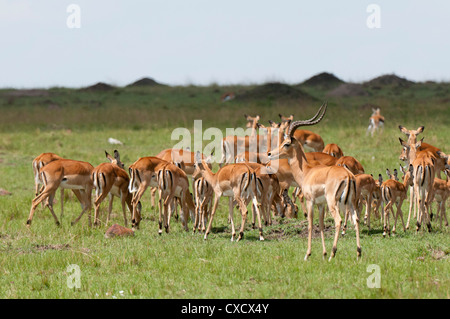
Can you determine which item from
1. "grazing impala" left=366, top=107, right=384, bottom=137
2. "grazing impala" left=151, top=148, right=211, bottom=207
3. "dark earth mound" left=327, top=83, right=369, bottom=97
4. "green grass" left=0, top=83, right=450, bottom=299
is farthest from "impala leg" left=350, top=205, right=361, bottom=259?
"dark earth mound" left=327, top=83, right=369, bottom=97

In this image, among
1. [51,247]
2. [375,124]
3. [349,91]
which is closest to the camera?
[51,247]

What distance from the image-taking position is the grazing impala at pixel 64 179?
1163 cm

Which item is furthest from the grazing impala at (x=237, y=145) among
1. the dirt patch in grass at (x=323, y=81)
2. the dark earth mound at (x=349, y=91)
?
the dirt patch in grass at (x=323, y=81)

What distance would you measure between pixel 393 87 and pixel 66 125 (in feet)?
76.6

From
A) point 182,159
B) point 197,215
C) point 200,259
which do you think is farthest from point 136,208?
point 200,259

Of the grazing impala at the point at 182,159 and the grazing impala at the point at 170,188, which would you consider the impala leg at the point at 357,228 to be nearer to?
the grazing impala at the point at 170,188

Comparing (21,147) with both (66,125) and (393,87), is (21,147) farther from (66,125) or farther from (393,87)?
(393,87)

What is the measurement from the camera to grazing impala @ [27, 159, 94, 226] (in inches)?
458

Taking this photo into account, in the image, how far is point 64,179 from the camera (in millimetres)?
11836

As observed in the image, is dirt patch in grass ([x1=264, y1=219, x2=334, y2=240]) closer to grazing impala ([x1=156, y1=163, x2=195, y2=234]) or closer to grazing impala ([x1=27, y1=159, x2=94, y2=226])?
grazing impala ([x1=156, y1=163, x2=195, y2=234])

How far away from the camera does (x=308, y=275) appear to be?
23.4ft

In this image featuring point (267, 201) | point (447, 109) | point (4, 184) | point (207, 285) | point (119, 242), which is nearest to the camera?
point (207, 285)

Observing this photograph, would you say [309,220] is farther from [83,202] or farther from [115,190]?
[83,202]

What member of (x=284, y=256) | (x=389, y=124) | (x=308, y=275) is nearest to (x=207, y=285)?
(x=308, y=275)
